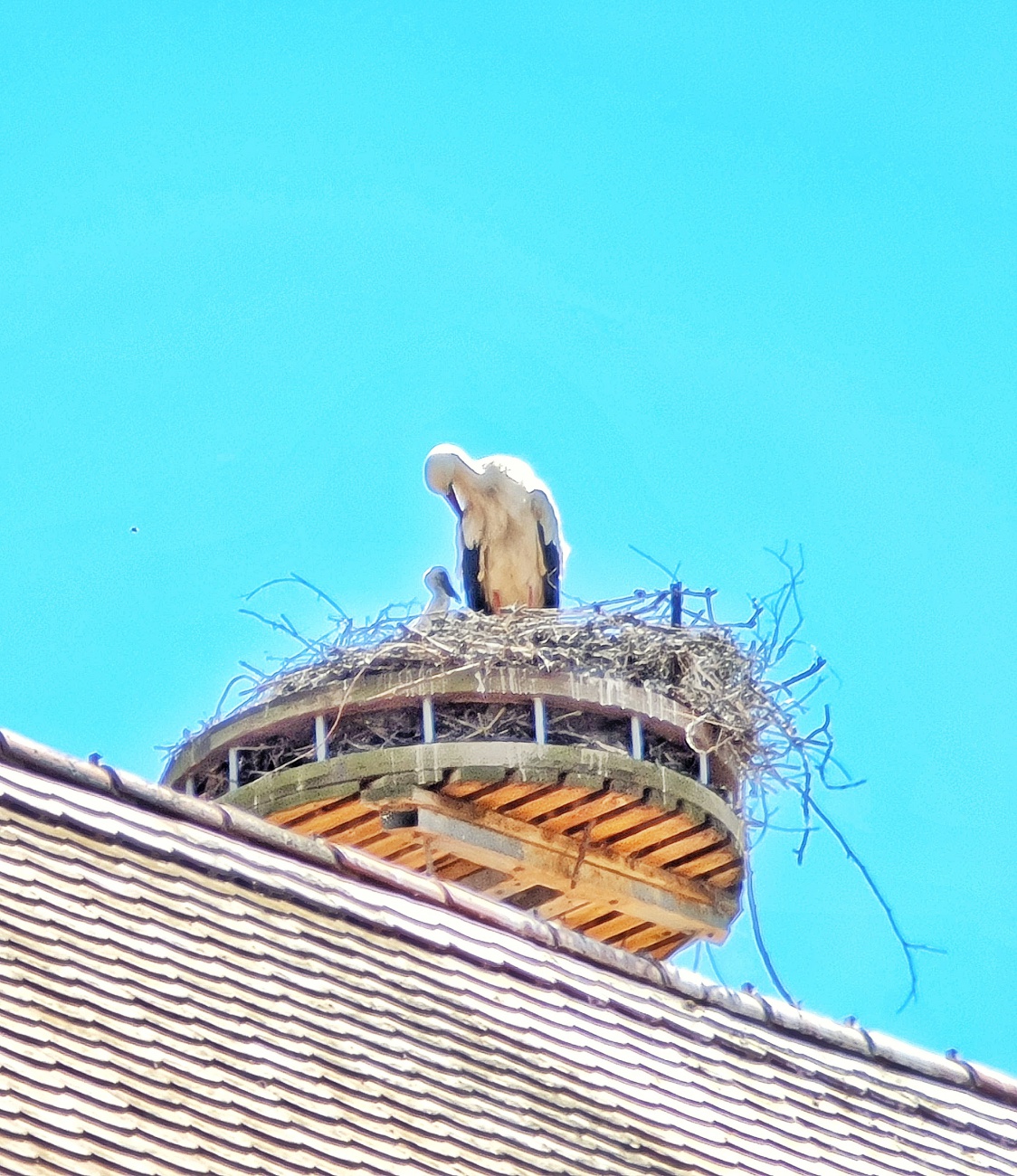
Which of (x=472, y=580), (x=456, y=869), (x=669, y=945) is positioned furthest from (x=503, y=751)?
(x=472, y=580)

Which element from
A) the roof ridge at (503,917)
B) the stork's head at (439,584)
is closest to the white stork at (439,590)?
the stork's head at (439,584)

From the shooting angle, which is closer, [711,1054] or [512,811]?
[711,1054]

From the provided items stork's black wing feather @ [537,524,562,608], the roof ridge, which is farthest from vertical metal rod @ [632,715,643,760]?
the roof ridge

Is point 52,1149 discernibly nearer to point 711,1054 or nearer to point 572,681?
point 711,1054

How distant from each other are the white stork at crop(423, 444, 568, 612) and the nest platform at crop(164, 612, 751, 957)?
120cm

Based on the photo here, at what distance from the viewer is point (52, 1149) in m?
5.56

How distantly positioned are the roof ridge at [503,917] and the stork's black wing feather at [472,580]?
8.19 meters

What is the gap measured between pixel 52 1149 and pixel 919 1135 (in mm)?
3081

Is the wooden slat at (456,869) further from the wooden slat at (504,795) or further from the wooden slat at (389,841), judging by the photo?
the wooden slat at (504,795)

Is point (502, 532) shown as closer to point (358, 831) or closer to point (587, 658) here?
point (587, 658)

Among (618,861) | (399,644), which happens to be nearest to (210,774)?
(399,644)

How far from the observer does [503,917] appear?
8047mm

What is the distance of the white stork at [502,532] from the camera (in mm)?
16281

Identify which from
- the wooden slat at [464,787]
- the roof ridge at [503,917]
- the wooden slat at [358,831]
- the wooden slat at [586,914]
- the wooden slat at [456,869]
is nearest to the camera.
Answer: the roof ridge at [503,917]
